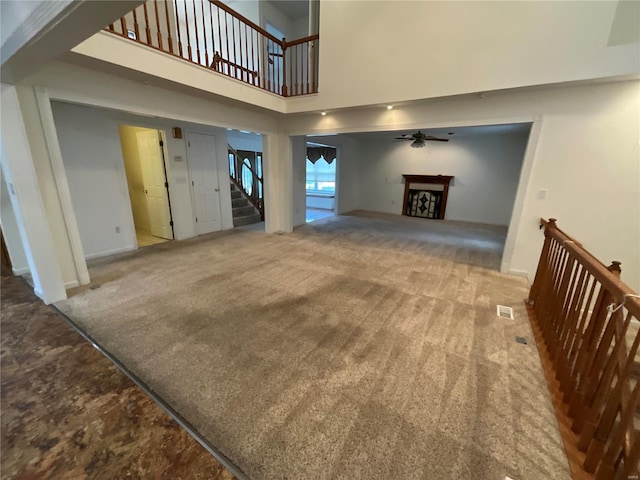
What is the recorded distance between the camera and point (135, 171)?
5566 mm

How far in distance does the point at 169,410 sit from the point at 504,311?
125 inches

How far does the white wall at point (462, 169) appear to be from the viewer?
24.4 feet

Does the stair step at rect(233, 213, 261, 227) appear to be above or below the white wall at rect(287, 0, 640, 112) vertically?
below

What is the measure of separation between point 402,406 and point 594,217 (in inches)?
144

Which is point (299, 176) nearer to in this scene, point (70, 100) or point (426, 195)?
point (70, 100)

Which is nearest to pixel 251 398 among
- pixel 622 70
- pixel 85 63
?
pixel 85 63

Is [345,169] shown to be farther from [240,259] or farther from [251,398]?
[251,398]

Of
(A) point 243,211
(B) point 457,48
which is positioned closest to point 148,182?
(A) point 243,211

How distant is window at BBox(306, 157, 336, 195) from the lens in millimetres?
10305

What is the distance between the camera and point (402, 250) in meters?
4.90

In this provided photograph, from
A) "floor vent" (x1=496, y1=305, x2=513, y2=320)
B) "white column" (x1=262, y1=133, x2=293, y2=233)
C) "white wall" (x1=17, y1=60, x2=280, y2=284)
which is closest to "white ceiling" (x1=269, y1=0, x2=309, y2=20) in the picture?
"white column" (x1=262, y1=133, x2=293, y2=233)

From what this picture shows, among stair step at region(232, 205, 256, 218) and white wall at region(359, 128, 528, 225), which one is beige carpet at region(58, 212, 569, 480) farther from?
white wall at region(359, 128, 528, 225)

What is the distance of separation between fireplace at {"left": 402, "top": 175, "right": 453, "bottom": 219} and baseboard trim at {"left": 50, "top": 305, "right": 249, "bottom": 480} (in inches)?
335

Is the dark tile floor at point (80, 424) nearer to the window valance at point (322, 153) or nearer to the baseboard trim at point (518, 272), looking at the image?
the baseboard trim at point (518, 272)
